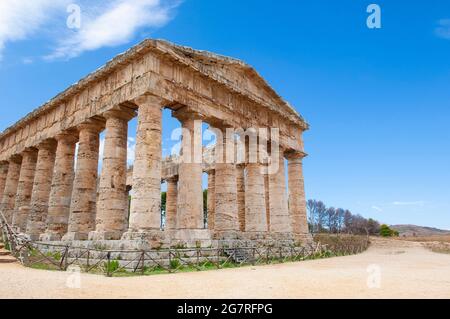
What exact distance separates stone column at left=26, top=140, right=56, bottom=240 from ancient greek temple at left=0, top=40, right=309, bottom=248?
66 millimetres

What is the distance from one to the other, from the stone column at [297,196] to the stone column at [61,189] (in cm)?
1575

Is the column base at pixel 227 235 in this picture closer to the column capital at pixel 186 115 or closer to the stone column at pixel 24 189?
the column capital at pixel 186 115

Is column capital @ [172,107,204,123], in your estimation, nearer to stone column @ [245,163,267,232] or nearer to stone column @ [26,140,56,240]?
stone column @ [245,163,267,232]

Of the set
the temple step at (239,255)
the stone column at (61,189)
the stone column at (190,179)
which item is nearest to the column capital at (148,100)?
the stone column at (190,179)

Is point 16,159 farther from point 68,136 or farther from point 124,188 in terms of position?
point 124,188

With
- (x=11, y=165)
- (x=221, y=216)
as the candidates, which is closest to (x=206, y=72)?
(x=221, y=216)

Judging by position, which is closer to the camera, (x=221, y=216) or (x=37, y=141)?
(x=221, y=216)

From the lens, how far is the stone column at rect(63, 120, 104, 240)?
60.7 ft

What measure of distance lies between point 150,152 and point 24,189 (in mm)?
15820

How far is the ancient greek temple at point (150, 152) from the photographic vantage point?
16.0 metres

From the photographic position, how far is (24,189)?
→ 25672 millimetres
